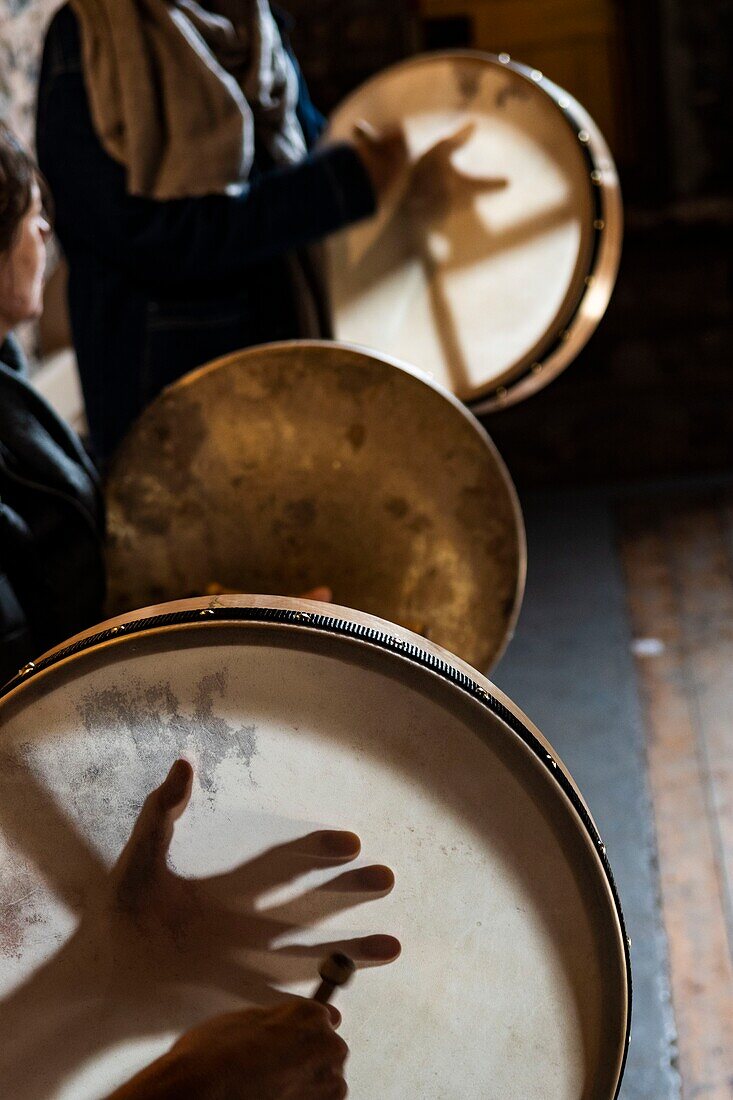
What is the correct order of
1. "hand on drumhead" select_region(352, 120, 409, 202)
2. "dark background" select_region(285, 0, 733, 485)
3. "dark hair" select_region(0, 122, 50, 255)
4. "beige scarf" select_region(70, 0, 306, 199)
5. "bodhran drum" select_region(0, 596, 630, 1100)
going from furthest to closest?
"dark background" select_region(285, 0, 733, 485), "hand on drumhead" select_region(352, 120, 409, 202), "beige scarf" select_region(70, 0, 306, 199), "dark hair" select_region(0, 122, 50, 255), "bodhran drum" select_region(0, 596, 630, 1100)

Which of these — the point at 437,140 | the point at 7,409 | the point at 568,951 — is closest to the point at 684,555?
the point at 437,140

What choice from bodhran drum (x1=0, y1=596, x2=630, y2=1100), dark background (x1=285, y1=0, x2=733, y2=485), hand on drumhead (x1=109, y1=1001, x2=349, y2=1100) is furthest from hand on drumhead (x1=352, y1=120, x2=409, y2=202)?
dark background (x1=285, y1=0, x2=733, y2=485)

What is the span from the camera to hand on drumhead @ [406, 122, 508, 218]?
4.95 feet

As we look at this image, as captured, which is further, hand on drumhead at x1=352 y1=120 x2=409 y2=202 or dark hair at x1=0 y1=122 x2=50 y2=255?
hand on drumhead at x1=352 y1=120 x2=409 y2=202

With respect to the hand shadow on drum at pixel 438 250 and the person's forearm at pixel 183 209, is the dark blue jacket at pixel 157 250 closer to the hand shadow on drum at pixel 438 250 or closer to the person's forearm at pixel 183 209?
the person's forearm at pixel 183 209

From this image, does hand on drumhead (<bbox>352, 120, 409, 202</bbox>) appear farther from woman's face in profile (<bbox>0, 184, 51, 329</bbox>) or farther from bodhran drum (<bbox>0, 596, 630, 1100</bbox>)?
bodhran drum (<bbox>0, 596, 630, 1100</bbox>)

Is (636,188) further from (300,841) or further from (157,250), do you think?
(300,841)

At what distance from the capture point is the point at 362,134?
1498 millimetres

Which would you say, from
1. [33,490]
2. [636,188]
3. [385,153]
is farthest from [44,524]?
[636,188]

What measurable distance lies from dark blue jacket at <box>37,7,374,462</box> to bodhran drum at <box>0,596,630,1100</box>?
32.8 inches

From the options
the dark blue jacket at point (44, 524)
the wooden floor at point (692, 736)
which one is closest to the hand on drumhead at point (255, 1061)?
the dark blue jacket at point (44, 524)

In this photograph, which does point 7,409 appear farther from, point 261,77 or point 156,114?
point 261,77

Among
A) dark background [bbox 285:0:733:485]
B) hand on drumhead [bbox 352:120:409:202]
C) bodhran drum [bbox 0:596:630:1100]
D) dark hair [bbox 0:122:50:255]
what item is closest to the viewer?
bodhran drum [bbox 0:596:630:1100]

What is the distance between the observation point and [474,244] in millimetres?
1545
